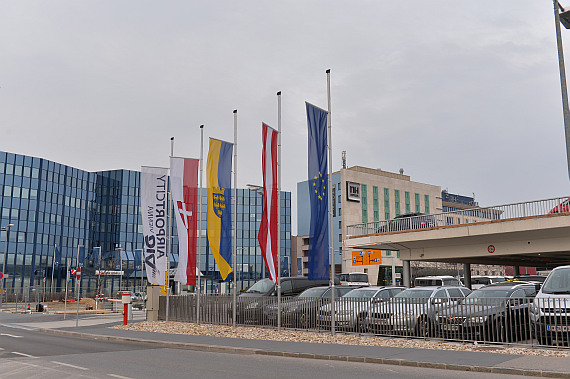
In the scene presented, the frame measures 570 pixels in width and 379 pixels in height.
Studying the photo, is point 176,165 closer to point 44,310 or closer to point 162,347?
point 162,347

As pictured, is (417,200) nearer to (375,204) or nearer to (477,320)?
(375,204)

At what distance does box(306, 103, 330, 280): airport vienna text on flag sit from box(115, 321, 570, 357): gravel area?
220cm

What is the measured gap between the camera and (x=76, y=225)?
89.3 meters

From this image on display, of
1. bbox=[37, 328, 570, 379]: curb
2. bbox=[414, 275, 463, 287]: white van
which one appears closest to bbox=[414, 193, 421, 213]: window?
bbox=[414, 275, 463, 287]: white van

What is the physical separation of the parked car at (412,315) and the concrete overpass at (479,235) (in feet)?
56.7

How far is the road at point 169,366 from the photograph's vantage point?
1131cm

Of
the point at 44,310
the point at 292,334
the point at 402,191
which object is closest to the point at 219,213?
the point at 292,334

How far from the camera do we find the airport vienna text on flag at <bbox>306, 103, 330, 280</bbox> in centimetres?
1873

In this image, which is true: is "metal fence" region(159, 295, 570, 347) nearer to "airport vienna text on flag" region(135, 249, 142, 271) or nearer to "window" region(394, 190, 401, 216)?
"airport vienna text on flag" region(135, 249, 142, 271)

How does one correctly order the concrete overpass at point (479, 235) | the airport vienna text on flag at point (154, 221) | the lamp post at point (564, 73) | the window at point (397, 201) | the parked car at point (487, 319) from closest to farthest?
the parked car at point (487, 319) → the lamp post at point (564, 73) → the airport vienna text on flag at point (154, 221) → the concrete overpass at point (479, 235) → the window at point (397, 201)

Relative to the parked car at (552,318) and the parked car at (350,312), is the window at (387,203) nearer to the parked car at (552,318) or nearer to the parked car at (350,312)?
the parked car at (350,312)

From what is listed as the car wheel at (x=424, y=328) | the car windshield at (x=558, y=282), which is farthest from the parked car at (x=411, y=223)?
the car windshield at (x=558, y=282)

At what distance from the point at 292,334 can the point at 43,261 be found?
73.3m

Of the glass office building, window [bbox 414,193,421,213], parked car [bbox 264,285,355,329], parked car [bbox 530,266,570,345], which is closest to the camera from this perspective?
parked car [bbox 530,266,570,345]
